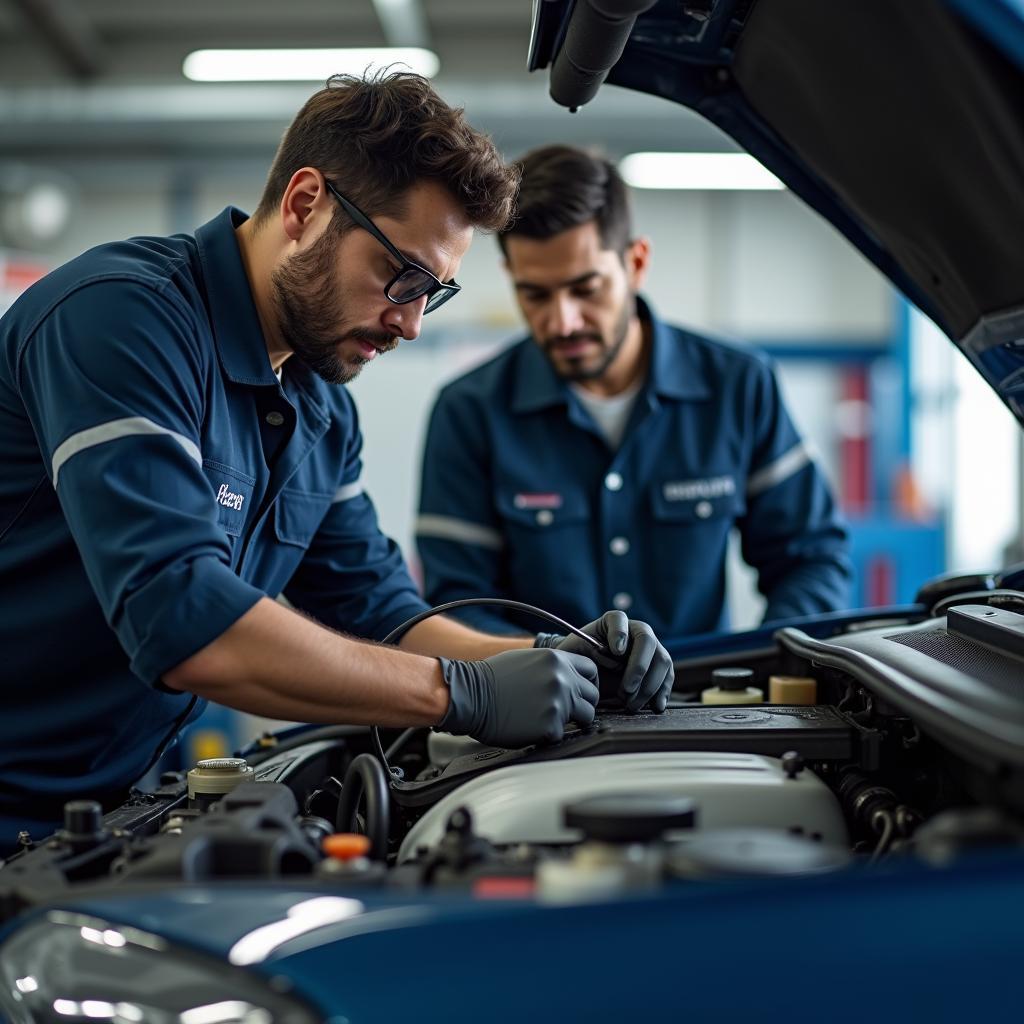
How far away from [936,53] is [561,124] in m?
5.56

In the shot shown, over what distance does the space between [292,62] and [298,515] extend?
205 inches

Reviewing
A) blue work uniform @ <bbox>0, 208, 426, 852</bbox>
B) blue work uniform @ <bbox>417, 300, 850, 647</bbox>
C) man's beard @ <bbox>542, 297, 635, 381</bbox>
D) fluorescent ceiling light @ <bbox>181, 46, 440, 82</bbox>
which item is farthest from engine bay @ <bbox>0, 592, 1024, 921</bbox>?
fluorescent ceiling light @ <bbox>181, 46, 440, 82</bbox>

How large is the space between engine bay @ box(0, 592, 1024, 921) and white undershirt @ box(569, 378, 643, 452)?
1080 mm

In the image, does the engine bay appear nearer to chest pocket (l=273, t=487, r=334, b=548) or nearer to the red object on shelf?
chest pocket (l=273, t=487, r=334, b=548)

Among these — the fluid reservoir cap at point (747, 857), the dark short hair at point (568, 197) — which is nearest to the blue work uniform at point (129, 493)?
the fluid reservoir cap at point (747, 857)

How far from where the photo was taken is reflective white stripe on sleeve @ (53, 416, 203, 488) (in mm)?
1201

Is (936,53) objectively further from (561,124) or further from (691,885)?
(561,124)

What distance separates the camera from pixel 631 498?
8.19 feet

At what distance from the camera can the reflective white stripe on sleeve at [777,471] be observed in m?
2.54

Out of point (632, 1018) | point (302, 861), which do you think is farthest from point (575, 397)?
point (632, 1018)

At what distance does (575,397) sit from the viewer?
2514 mm

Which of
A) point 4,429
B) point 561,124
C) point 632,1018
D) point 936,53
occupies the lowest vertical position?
point 632,1018

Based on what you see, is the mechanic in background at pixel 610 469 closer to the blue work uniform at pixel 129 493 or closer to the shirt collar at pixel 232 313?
the blue work uniform at pixel 129 493

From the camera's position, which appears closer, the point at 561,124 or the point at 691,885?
the point at 691,885
